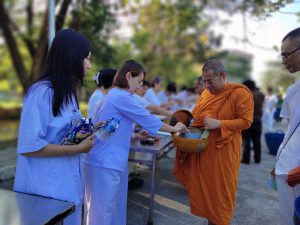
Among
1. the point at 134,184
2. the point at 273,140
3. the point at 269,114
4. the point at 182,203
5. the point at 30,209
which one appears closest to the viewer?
the point at 30,209

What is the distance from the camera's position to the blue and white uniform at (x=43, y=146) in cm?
152

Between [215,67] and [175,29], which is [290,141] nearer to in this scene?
[215,67]

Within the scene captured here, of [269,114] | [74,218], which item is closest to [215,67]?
[74,218]

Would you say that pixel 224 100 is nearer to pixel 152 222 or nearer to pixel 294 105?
pixel 294 105

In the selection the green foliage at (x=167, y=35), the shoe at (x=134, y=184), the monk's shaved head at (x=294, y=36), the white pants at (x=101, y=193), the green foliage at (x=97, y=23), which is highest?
the green foliage at (x=167, y=35)

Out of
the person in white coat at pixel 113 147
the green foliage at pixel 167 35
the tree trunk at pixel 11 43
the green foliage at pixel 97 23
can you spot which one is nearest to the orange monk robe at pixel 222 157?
the person in white coat at pixel 113 147

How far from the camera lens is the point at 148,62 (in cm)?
1897

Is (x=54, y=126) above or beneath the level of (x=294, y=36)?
beneath

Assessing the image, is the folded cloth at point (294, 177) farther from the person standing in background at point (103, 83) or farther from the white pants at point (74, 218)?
the person standing in background at point (103, 83)

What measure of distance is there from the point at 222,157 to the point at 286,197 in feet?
2.20

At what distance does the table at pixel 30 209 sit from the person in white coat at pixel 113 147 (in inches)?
29.3

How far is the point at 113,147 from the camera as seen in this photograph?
2242mm

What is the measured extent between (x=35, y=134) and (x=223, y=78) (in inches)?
63.8

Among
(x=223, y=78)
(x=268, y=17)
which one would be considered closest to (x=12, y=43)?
(x=268, y=17)
